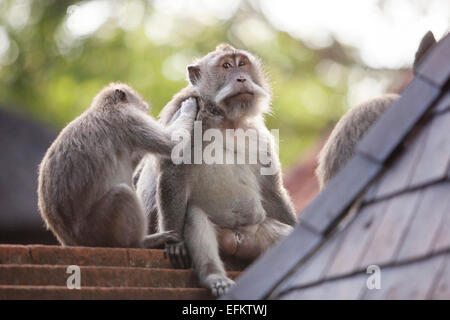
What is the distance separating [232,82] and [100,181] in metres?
1.55

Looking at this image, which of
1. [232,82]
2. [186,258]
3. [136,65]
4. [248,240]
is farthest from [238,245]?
Answer: [136,65]

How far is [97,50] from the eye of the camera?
21.7m

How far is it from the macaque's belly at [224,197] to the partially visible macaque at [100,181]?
345 mm

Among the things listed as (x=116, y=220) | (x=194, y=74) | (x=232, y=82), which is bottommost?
(x=116, y=220)

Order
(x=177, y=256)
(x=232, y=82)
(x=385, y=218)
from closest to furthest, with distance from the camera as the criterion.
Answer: (x=385, y=218)
(x=177, y=256)
(x=232, y=82)

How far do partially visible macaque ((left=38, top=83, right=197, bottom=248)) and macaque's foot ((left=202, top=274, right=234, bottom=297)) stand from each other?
2.09 feet

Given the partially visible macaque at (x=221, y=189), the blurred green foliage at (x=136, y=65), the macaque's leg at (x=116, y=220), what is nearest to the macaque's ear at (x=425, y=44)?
the partially visible macaque at (x=221, y=189)

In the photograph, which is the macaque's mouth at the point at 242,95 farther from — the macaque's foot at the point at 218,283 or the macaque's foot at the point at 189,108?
the macaque's foot at the point at 218,283

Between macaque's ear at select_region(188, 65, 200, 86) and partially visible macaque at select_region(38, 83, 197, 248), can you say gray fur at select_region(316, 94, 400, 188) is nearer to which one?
partially visible macaque at select_region(38, 83, 197, 248)

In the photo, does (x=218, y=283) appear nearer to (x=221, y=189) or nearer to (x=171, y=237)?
(x=171, y=237)

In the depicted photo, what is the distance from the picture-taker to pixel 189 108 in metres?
6.71

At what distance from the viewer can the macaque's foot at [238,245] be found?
6.22 metres

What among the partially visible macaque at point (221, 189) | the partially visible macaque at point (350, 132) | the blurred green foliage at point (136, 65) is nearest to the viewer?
the partially visible macaque at point (221, 189)

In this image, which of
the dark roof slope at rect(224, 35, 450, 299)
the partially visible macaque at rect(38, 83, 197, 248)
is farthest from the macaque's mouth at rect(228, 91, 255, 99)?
the dark roof slope at rect(224, 35, 450, 299)
